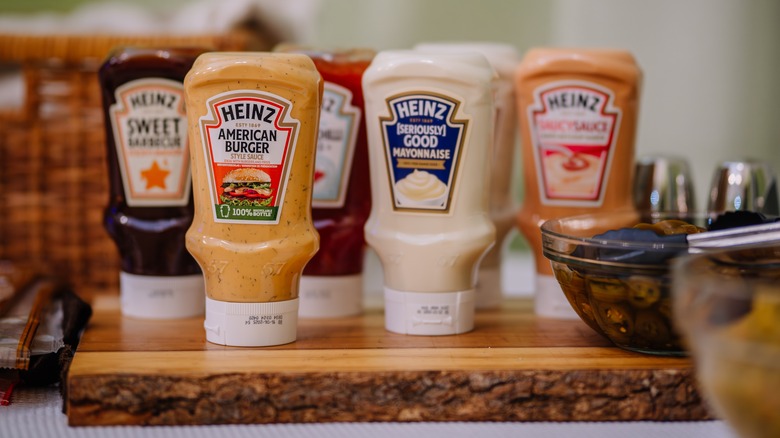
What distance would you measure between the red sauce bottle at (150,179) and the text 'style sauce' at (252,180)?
0.12 metres

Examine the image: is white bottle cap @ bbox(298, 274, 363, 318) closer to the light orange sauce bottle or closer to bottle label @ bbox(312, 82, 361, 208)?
bottle label @ bbox(312, 82, 361, 208)

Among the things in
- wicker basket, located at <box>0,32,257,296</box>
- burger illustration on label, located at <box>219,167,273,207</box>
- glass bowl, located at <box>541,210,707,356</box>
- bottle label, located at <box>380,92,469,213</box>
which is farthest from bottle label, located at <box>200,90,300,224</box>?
wicker basket, located at <box>0,32,257,296</box>

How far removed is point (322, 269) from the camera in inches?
44.1

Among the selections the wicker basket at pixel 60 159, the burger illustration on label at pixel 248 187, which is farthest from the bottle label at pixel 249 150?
the wicker basket at pixel 60 159

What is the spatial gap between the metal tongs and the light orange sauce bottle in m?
0.24

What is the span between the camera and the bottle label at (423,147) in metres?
0.97

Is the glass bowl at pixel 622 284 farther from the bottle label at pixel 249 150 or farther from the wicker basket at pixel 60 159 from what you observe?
the wicker basket at pixel 60 159

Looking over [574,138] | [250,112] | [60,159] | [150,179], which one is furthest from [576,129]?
[60,159]

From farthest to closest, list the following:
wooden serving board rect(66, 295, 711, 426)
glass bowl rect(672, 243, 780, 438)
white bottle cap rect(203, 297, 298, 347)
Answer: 1. white bottle cap rect(203, 297, 298, 347)
2. wooden serving board rect(66, 295, 711, 426)
3. glass bowl rect(672, 243, 780, 438)

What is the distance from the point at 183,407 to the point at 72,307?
0.26 metres

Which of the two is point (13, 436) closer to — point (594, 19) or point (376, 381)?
point (376, 381)

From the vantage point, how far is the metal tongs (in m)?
0.83

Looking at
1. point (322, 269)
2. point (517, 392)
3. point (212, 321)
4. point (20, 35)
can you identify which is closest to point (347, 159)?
point (322, 269)

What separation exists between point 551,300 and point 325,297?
0.26 meters
